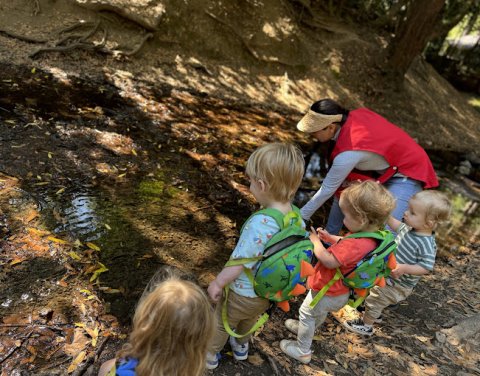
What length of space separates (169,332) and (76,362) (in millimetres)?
1534

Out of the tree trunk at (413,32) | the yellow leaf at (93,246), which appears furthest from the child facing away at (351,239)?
the tree trunk at (413,32)

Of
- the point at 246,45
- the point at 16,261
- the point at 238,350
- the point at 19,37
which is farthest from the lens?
the point at 246,45

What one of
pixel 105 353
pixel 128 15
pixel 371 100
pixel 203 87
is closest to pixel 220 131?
pixel 203 87

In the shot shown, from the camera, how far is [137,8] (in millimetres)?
8672

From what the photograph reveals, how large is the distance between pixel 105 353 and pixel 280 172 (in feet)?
5.89

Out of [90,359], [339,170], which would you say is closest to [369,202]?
[339,170]

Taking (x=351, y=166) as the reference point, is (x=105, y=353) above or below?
below

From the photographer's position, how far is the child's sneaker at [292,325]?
11.3 feet

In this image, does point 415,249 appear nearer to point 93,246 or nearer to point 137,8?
point 93,246

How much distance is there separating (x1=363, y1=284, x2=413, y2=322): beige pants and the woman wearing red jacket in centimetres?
66

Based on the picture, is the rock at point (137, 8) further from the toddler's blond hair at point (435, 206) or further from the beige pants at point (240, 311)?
the beige pants at point (240, 311)

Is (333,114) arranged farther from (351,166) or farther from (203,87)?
(203,87)

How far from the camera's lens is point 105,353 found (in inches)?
110

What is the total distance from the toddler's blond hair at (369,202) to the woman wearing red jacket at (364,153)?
808mm
